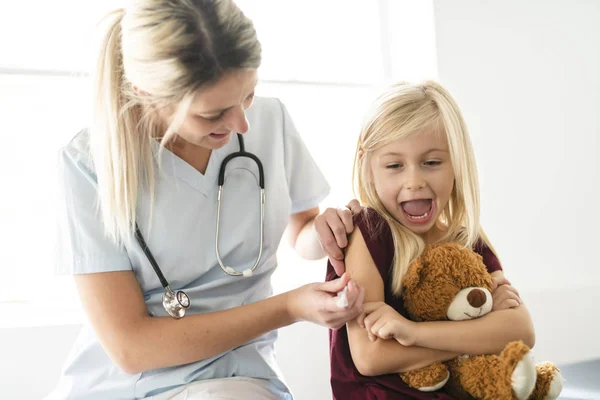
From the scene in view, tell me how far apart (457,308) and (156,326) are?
1.93 feet

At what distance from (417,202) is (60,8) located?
4.38ft

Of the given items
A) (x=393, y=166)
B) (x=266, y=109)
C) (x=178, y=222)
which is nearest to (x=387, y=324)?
(x=393, y=166)

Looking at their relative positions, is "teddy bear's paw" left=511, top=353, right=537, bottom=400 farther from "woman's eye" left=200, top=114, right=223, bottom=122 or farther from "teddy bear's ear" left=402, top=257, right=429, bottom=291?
"woman's eye" left=200, top=114, right=223, bottom=122

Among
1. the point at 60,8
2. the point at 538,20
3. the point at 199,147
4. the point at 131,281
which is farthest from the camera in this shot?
the point at 538,20

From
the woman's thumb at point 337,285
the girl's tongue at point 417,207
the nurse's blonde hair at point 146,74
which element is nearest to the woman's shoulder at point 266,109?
the nurse's blonde hair at point 146,74

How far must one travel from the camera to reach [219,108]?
1247mm

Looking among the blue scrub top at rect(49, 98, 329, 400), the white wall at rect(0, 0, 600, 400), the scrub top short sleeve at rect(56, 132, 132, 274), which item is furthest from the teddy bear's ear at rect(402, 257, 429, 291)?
the white wall at rect(0, 0, 600, 400)

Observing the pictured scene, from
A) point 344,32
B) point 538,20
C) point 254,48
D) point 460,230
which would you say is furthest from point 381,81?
point 254,48

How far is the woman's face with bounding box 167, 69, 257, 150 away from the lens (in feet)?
4.02

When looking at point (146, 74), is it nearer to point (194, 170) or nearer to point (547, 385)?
point (194, 170)

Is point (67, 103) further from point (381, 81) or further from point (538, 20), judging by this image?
point (538, 20)

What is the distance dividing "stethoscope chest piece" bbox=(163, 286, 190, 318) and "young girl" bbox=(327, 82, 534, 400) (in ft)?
1.06

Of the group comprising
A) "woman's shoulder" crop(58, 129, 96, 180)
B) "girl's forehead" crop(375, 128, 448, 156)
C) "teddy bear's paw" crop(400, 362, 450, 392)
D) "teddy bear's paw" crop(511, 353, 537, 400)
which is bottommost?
"teddy bear's paw" crop(400, 362, 450, 392)

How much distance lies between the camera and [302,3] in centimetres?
242
